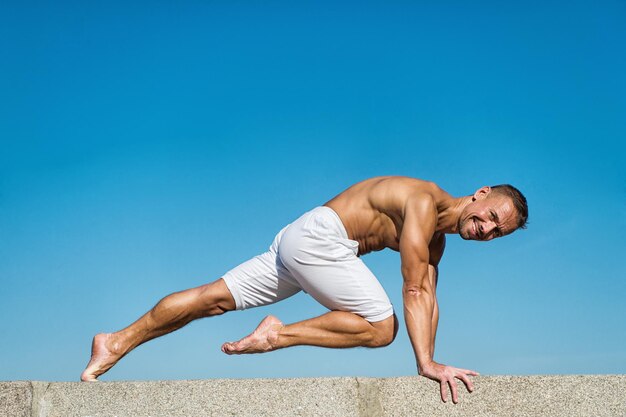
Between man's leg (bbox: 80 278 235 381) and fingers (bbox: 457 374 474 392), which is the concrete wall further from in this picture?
man's leg (bbox: 80 278 235 381)

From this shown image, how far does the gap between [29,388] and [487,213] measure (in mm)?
2803

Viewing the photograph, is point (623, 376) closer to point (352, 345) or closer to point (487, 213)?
point (487, 213)

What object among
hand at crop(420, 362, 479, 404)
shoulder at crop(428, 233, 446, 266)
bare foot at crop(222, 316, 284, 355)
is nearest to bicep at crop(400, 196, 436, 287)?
shoulder at crop(428, 233, 446, 266)

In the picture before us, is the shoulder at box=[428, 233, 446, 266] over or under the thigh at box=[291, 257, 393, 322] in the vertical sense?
over

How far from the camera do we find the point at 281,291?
4.70 m

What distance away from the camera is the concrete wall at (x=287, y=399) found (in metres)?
3.42

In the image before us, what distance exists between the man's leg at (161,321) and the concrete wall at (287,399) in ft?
3.01

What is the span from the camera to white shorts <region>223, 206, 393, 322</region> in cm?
423

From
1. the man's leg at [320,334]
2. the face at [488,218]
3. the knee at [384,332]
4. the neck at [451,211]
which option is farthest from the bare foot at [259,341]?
the face at [488,218]

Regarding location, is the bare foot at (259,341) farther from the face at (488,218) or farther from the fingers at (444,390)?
the face at (488,218)

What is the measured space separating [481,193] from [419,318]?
39.2 inches

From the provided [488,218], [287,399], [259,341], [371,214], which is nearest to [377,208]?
[371,214]

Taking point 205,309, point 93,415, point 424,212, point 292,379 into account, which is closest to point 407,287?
point 424,212

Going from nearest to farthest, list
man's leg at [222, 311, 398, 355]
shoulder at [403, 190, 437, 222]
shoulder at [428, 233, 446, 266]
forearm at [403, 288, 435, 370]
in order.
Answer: forearm at [403, 288, 435, 370]
shoulder at [403, 190, 437, 222]
man's leg at [222, 311, 398, 355]
shoulder at [428, 233, 446, 266]
